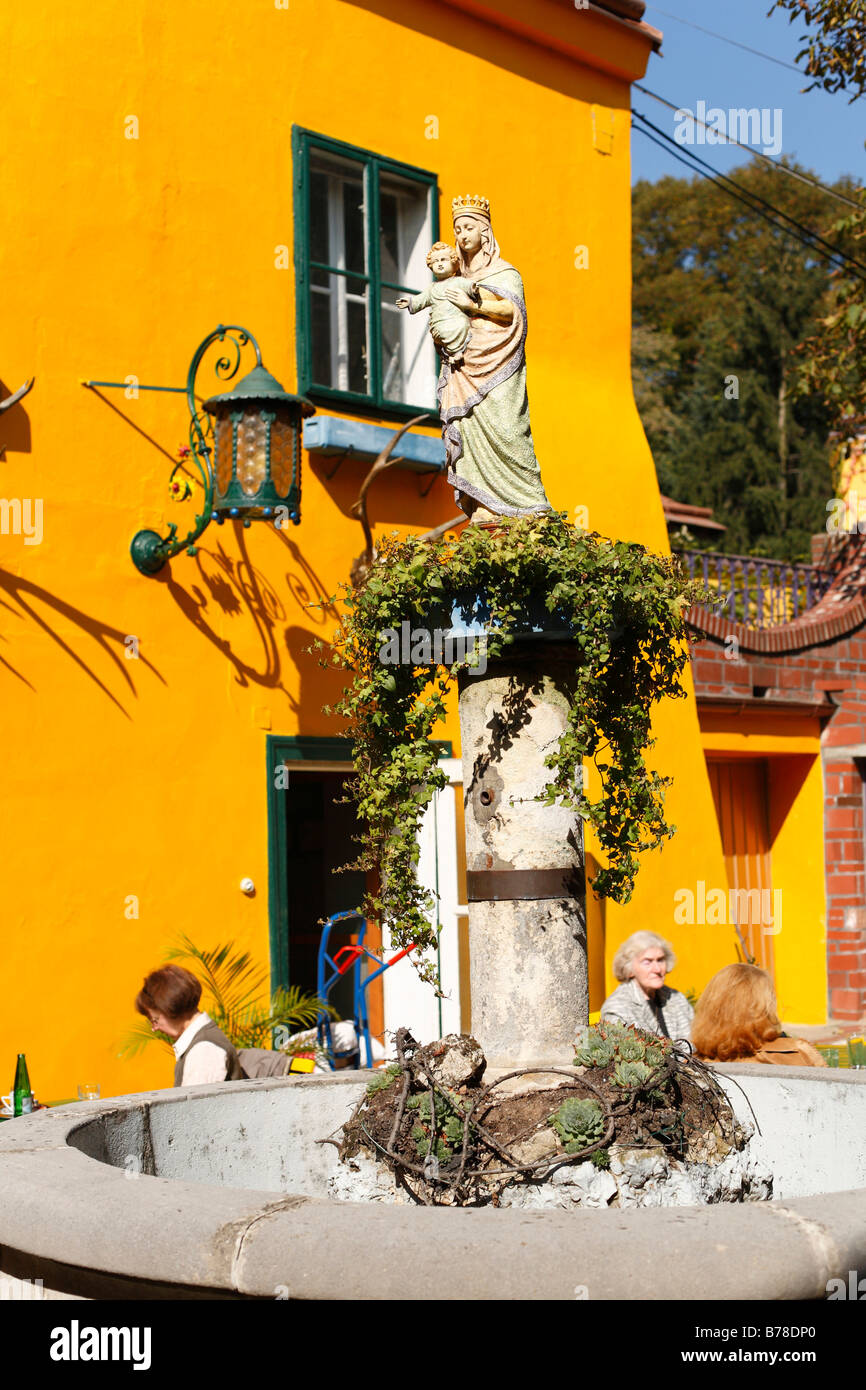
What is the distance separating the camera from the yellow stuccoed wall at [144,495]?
714 cm

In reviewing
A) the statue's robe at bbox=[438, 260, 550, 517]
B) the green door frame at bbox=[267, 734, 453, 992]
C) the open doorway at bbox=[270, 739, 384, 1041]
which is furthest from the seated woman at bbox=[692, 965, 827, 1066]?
the open doorway at bbox=[270, 739, 384, 1041]

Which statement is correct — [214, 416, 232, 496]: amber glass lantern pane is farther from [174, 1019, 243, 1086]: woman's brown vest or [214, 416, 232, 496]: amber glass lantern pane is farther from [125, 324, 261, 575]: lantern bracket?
[174, 1019, 243, 1086]: woman's brown vest

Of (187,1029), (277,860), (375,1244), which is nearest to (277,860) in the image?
(277,860)

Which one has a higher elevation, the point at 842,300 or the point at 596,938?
the point at 842,300

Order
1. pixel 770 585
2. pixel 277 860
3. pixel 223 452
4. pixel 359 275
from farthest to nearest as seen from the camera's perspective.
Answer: pixel 770 585
pixel 359 275
pixel 277 860
pixel 223 452

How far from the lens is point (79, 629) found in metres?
7.34

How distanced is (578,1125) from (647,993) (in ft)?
8.86

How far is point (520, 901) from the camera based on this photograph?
450cm

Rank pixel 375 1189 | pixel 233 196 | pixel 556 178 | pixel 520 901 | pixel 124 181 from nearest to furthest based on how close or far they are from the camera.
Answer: pixel 375 1189 → pixel 520 901 → pixel 124 181 → pixel 233 196 → pixel 556 178

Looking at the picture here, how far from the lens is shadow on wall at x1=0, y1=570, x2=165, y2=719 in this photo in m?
7.09

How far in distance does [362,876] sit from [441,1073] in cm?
672

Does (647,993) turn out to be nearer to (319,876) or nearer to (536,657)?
(536,657)
